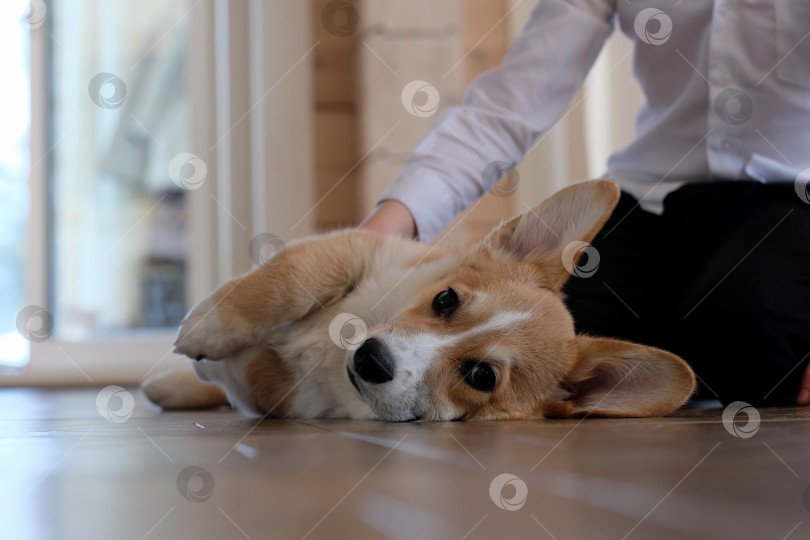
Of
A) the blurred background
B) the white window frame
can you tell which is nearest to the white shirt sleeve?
the blurred background

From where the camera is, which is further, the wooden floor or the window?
the window

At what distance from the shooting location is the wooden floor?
54cm

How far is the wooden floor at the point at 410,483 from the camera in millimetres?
542

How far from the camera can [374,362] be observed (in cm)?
114

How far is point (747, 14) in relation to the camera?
1668mm

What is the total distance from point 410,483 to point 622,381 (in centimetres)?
71

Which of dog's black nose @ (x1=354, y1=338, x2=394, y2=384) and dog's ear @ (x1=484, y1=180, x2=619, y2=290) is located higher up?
dog's ear @ (x1=484, y1=180, x2=619, y2=290)

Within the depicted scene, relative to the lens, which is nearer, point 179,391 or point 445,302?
point 445,302

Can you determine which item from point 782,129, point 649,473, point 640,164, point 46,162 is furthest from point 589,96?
point 649,473

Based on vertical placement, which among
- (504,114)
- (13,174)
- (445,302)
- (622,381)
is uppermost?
(504,114)

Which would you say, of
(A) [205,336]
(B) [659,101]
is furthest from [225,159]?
(A) [205,336]

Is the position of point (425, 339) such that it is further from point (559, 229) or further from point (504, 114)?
point (504, 114)

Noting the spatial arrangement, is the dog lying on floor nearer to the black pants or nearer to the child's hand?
the child's hand

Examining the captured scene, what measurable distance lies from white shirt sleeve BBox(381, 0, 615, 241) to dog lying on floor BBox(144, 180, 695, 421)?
1.11 feet
